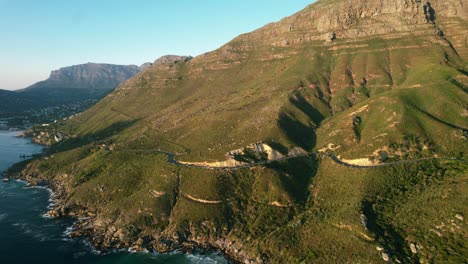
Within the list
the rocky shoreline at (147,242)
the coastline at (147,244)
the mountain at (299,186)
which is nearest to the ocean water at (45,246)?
the coastline at (147,244)

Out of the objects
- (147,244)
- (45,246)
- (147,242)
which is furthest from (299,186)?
(45,246)

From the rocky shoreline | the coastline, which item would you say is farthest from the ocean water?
the rocky shoreline

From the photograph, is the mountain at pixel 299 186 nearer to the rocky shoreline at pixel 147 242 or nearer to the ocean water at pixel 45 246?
the rocky shoreline at pixel 147 242

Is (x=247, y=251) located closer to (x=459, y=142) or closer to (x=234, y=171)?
(x=234, y=171)

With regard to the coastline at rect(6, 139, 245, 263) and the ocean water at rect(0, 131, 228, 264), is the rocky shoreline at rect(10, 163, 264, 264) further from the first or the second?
the ocean water at rect(0, 131, 228, 264)

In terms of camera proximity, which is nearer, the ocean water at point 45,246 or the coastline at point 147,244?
the ocean water at point 45,246

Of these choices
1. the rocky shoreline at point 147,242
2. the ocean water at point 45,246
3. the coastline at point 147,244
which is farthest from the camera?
the coastline at point 147,244

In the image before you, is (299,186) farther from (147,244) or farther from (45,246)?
(45,246)

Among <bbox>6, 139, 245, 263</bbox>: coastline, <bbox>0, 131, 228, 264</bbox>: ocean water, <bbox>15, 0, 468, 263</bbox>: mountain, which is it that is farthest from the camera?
<bbox>6, 139, 245, 263</bbox>: coastline

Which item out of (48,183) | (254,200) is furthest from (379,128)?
(48,183)

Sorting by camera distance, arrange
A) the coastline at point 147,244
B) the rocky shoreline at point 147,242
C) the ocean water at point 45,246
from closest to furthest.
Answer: the ocean water at point 45,246
the rocky shoreline at point 147,242
the coastline at point 147,244

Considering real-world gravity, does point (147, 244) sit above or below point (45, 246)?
below
